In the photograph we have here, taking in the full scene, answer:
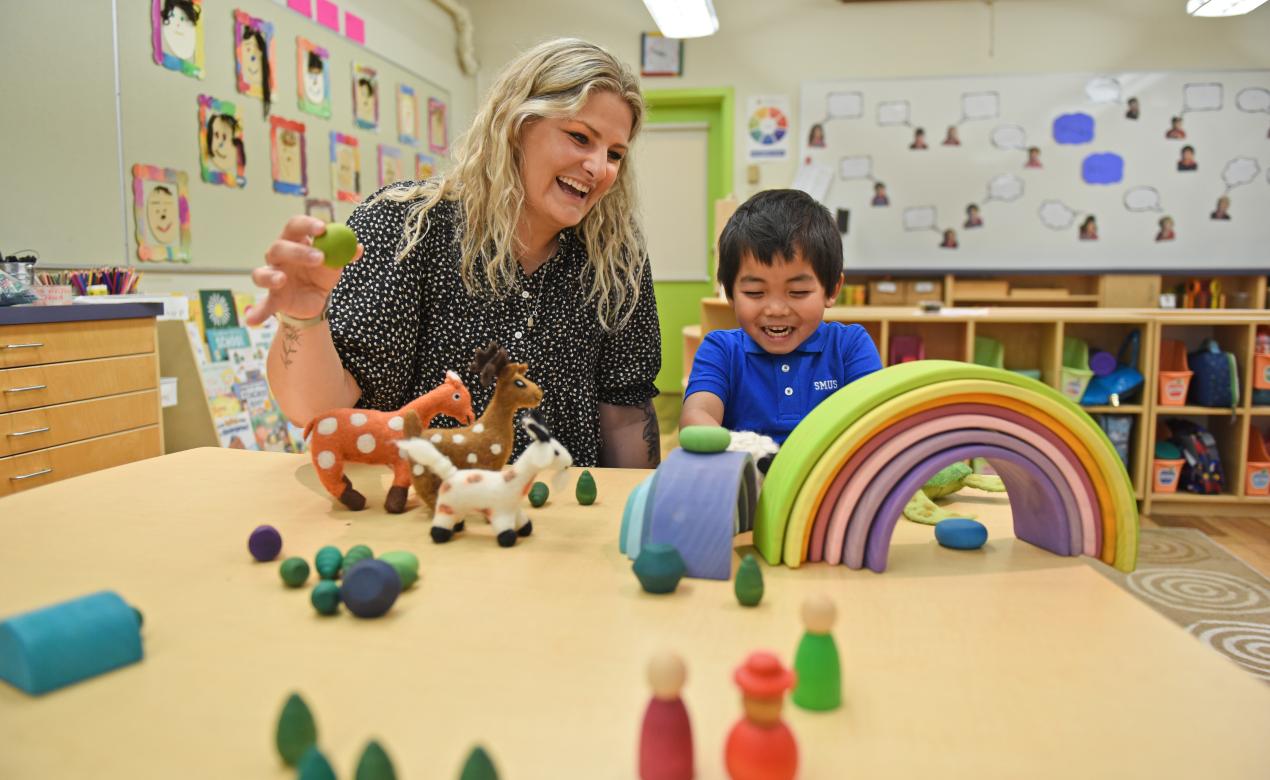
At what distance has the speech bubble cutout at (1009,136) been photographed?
5.17m

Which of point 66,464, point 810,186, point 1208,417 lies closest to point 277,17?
point 66,464

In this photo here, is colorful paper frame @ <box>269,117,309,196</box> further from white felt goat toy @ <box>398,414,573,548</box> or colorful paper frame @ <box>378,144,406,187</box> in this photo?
white felt goat toy @ <box>398,414,573,548</box>

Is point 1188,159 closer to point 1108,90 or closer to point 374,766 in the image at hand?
point 1108,90

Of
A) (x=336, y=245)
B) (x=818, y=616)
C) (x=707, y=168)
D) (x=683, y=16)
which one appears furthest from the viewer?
(x=707, y=168)

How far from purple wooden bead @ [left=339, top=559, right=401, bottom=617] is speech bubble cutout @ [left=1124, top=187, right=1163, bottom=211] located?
5612 millimetres

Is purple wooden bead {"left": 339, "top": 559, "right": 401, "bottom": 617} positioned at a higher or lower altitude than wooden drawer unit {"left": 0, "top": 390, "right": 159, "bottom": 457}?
higher

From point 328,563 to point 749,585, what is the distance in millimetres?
376

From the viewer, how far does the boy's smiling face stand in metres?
1.32

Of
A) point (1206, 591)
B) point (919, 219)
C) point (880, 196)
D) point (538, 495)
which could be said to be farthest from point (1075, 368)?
point (538, 495)

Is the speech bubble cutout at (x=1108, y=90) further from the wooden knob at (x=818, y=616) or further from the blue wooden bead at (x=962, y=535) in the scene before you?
the wooden knob at (x=818, y=616)

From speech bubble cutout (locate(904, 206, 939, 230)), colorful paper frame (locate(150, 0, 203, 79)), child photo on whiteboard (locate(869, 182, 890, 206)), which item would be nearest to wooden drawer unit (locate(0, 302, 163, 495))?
colorful paper frame (locate(150, 0, 203, 79))

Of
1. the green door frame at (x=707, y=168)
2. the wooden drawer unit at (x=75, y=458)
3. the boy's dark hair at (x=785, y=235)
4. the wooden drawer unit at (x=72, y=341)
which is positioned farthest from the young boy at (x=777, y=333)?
the green door frame at (x=707, y=168)

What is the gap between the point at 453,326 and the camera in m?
1.36

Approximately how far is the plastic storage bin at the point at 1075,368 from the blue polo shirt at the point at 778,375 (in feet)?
8.28
